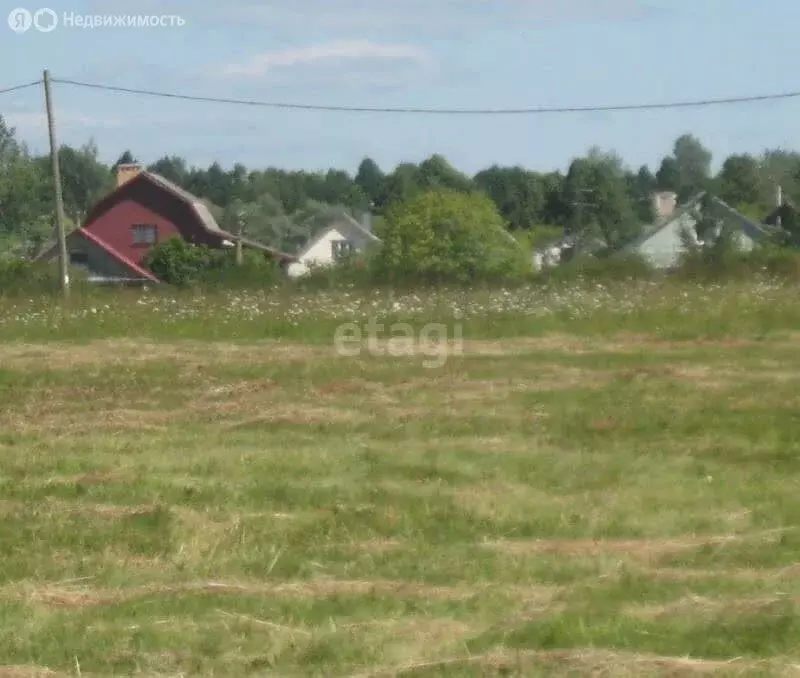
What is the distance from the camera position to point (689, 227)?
65750 mm

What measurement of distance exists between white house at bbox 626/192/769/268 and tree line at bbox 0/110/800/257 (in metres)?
1.75

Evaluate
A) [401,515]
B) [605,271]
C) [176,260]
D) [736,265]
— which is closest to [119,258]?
[176,260]

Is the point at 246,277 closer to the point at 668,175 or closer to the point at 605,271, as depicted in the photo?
the point at 605,271

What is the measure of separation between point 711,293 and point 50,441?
64.2ft

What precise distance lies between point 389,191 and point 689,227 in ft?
127

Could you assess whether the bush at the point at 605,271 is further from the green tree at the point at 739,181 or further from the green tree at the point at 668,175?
the green tree at the point at 668,175

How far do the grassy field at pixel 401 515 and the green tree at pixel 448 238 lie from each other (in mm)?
22267

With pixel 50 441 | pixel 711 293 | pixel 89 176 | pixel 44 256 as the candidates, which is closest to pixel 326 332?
pixel 711 293

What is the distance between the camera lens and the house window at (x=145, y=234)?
2464 inches

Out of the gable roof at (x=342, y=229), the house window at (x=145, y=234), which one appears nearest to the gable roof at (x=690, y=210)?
the gable roof at (x=342, y=229)

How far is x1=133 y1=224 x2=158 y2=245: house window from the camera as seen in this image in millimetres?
62594

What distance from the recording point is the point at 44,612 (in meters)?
6.66

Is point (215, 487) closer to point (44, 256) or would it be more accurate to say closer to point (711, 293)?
point (711, 293)

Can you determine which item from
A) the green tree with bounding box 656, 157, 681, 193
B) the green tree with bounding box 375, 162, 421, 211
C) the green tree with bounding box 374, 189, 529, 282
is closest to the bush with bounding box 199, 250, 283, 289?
the green tree with bounding box 374, 189, 529, 282
